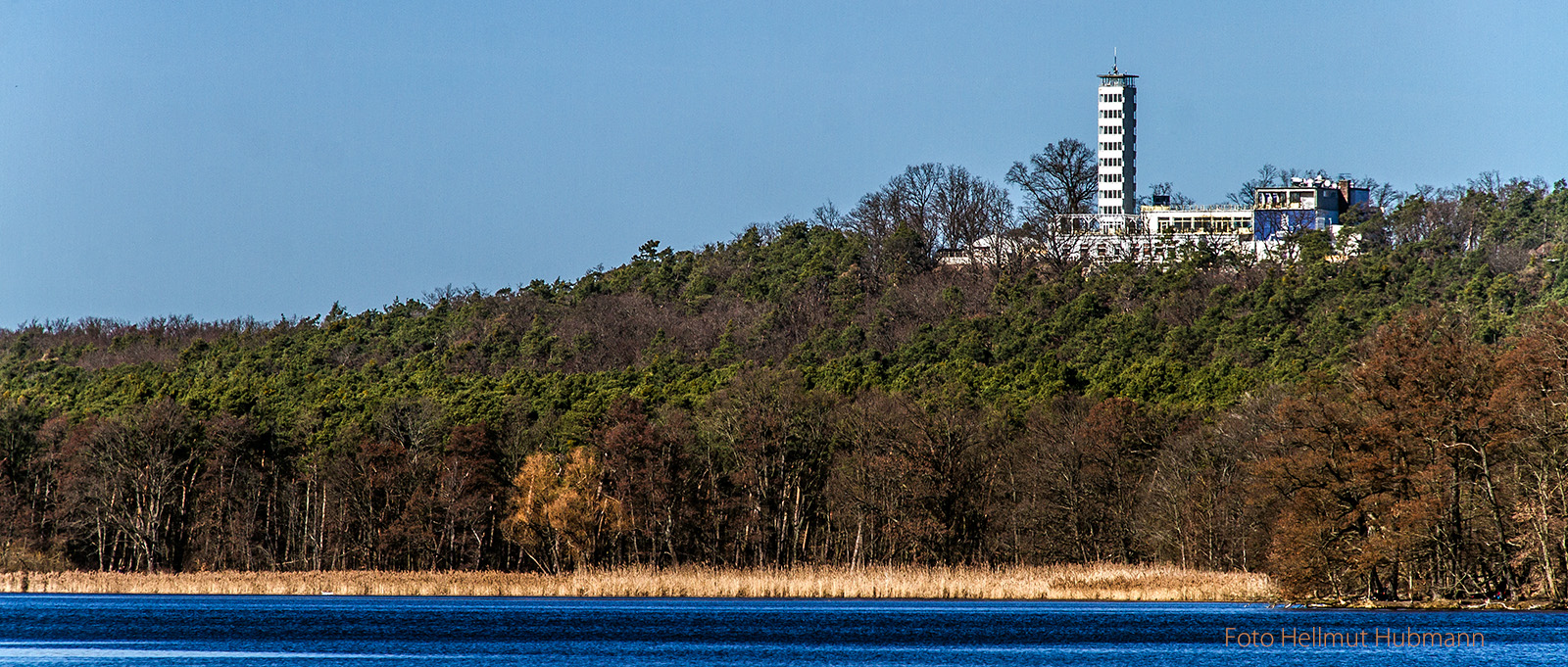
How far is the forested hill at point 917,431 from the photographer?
45.8m

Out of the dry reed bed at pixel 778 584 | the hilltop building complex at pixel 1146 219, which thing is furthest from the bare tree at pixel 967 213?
the dry reed bed at pixel 778 584

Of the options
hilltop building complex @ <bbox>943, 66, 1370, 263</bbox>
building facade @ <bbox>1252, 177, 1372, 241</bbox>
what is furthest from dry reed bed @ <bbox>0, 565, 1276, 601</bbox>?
building facade @ <bbox>1252, 177, 1372, 241</bbox>

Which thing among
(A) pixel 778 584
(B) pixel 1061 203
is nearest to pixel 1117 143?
(B) pixel 1061 203

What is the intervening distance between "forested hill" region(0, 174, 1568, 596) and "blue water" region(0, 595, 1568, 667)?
3.92m

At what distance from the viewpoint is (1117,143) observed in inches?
5827

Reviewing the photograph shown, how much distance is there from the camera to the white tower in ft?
477

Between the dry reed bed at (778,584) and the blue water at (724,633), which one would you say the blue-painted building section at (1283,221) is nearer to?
the dry reed bed at (778,584)

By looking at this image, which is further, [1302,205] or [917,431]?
[1302,205]

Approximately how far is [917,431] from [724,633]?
Result: 28973 millimetres

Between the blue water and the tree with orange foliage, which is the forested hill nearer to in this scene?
the tree with orange foliage

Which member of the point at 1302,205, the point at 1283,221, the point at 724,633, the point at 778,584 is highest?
the point at 1302,205

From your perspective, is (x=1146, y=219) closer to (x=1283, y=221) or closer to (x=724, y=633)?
(x=1283, y=221)

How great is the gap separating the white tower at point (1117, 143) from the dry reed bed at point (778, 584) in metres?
87.9

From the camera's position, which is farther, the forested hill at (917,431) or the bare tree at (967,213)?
the bare tree at (967,213)
